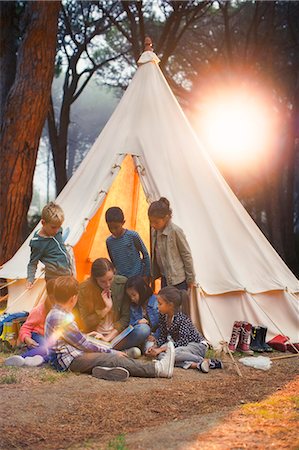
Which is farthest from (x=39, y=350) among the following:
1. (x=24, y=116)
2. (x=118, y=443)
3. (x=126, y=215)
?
(x=24, y=116)

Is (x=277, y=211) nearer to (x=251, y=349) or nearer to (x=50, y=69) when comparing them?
(x=50, y=69)

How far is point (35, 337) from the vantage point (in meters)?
5.51

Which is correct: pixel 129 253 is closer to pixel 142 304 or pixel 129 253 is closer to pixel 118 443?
pixel 142 304

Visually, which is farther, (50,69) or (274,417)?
(50,69)

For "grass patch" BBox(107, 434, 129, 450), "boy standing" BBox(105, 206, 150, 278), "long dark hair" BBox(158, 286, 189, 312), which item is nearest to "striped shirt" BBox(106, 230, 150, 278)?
"boy standing" BBox(105, 206, 150, 278)

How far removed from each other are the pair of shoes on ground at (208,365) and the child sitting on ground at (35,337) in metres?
1.18

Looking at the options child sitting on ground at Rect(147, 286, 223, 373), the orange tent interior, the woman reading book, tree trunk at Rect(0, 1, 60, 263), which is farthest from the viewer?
tree trunk at Rect(0, 1, 60, 263)

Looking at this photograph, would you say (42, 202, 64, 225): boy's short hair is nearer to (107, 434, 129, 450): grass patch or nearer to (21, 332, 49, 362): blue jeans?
(21, 332, 49, 362): blue jeans

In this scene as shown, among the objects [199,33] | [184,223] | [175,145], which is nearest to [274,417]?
[184,223]

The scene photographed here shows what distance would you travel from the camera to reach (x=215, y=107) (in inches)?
711

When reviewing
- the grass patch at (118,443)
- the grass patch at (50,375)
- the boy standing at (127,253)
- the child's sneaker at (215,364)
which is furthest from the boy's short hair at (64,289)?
the grass patch at (118,443)

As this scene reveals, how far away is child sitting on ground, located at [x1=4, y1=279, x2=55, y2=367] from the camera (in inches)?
202

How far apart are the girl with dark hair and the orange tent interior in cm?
198

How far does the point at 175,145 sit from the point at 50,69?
2.80 meters
